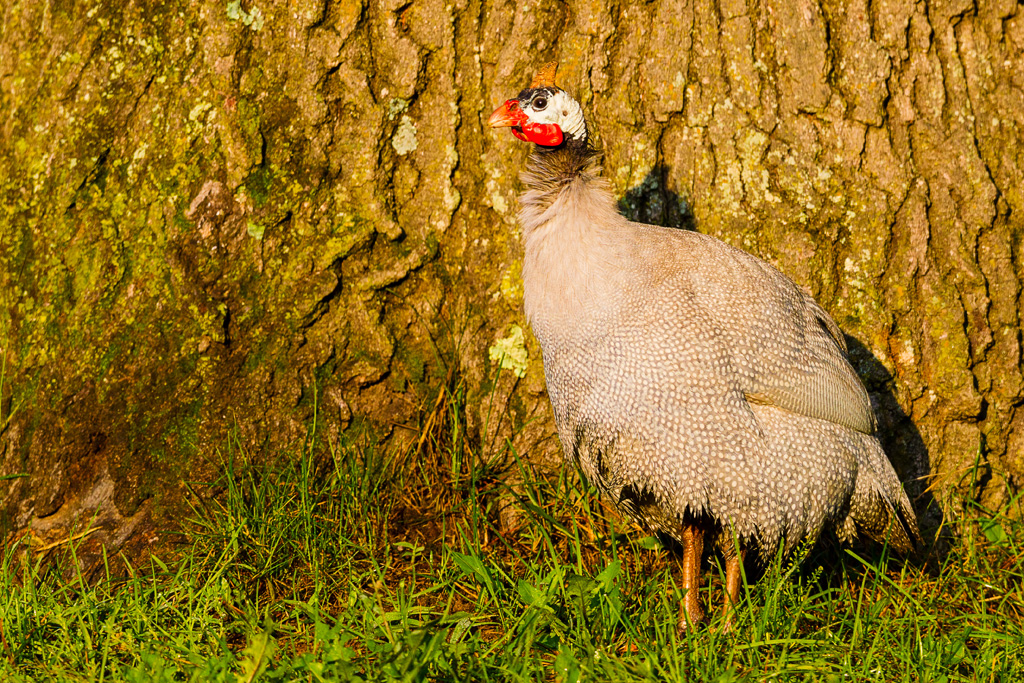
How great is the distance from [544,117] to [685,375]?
2.89 feet

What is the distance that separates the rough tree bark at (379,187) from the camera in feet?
10.1

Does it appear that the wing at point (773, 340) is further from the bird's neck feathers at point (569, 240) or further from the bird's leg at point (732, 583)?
the bird's leg at point (732, 583)

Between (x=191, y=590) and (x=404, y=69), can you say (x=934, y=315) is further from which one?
(x=191, y=590)

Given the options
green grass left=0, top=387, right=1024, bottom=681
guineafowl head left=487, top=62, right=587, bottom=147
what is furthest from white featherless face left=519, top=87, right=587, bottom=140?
green grass left=0, top=387, right=1024, bottom=681

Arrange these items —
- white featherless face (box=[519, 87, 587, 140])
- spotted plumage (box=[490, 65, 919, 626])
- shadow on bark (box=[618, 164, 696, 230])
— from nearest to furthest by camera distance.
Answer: spotted plumage (box=[490, 65, 919, 626]), white featherless face (box=[519, 87, 587, 140]), shadow on bark (box=[618, 164, 696, 230])

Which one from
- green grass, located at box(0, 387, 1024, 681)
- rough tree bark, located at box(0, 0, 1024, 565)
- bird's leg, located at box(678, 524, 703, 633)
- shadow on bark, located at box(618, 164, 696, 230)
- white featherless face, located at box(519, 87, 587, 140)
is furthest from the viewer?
shadow on bark, located at box(618, 164, 696, 230)

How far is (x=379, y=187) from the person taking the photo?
10.4 feet

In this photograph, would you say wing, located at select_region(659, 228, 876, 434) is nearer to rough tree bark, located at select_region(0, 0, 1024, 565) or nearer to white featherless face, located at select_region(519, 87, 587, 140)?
rough tree bark, located at select_region(0, 0, 1024, 565)

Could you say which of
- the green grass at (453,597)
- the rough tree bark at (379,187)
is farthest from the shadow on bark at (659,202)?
the green grass at (453,597)

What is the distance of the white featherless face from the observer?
2.70 metres

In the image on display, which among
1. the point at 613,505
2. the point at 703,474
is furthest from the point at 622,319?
the point at 613,505

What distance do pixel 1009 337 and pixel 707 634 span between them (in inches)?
61.9

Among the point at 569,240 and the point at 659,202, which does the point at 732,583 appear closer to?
the point at 569,240

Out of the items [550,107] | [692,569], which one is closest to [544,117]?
[550,107]
